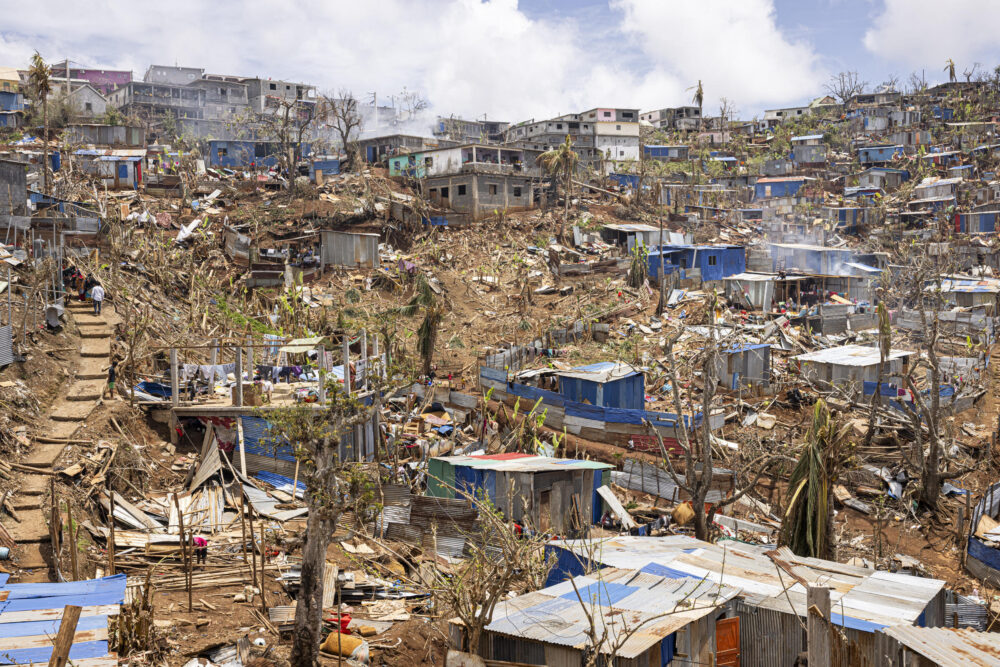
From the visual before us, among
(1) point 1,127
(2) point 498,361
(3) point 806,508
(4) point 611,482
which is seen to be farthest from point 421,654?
(1) point 1,127

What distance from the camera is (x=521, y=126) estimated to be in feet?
199

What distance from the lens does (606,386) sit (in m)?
21.2

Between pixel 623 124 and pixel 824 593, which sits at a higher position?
pixel 623 124

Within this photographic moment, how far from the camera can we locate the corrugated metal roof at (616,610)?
7484 millimetres

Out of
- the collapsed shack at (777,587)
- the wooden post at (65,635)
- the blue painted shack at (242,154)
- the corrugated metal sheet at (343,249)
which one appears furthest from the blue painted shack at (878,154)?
the wooden post at (65,635)

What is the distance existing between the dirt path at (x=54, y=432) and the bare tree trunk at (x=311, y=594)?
190 inches

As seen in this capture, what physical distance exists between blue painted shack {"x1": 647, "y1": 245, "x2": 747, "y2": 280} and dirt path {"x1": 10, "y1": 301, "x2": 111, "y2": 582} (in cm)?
2318

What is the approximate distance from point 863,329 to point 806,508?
20072mm

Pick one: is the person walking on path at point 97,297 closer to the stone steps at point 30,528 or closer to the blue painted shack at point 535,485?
the stone steps at point 30,528

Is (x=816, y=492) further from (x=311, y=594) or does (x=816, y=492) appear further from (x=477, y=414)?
(x=477, y=414)

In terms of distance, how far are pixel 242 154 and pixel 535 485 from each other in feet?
131

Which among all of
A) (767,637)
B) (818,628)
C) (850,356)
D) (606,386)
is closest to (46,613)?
(818,628)

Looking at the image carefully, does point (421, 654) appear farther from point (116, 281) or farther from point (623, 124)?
point (623, 124)

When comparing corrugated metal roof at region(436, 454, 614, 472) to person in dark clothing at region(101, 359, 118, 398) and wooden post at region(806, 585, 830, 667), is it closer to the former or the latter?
wooden post at region(806, 585, 830, 667)
